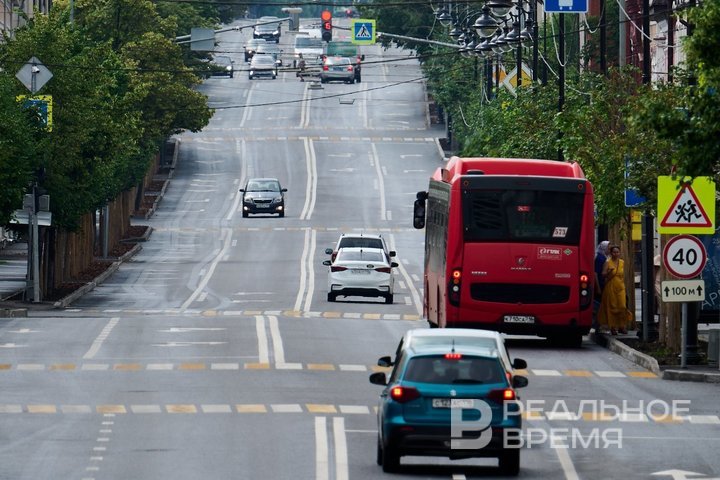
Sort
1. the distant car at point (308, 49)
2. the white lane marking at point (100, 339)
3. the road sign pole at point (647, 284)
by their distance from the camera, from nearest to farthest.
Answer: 1. the white lane marking at point (100, 339)
2. the road sign pole at point (647, 284)
3. the distant car at point (308, 49)

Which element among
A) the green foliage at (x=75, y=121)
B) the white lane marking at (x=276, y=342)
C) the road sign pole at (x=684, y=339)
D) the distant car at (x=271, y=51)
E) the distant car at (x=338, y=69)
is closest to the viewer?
the road sign pole at (x=684, y=339)

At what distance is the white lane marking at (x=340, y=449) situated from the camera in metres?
18.7

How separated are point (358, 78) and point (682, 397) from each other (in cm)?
11639

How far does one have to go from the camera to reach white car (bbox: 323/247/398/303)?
50.9 m

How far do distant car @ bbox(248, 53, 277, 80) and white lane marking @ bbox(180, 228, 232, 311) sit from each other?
193 feet

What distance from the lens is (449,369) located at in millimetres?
18391

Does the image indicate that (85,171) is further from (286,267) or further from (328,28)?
(328,28)

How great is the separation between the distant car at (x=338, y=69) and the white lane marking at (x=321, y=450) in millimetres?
115625

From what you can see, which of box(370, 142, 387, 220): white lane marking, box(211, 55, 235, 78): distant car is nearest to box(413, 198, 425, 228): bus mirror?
box(370, 142, 387, 220): white lane marking

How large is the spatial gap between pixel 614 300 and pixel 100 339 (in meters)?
9.99

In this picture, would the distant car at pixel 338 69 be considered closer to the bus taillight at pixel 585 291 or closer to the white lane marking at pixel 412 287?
the white lane marking at pixel 412 287

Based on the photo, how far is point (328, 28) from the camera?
83.8m

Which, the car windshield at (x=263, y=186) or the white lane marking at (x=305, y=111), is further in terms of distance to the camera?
the white lane marking at (x=305, y=111)

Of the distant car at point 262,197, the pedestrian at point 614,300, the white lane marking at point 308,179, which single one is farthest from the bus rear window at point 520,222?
the distant car at point 262,197
